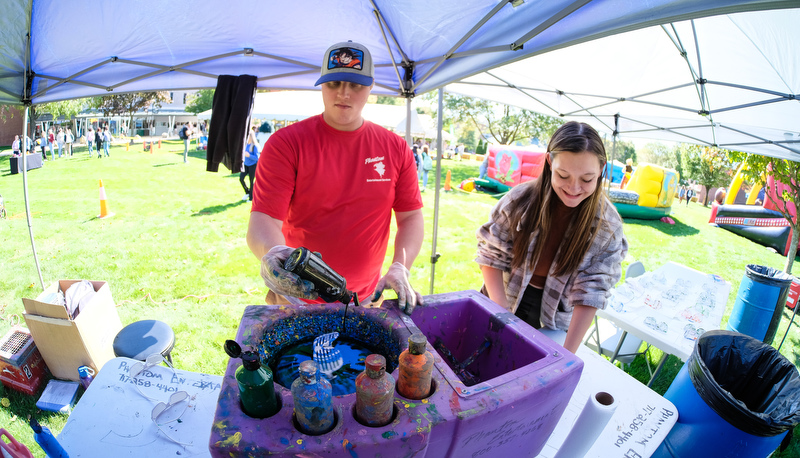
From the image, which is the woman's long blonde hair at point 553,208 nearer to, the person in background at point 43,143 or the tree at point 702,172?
the tree at point 702,172

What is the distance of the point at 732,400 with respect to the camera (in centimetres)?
148

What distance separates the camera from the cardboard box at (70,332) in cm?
244

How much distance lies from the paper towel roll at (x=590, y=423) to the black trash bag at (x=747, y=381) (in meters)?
0.83

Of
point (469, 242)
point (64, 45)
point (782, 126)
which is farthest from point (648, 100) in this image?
point (64, 45)

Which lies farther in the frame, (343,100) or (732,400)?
(343,100)

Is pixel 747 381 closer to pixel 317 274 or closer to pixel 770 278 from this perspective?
pixel 770 278

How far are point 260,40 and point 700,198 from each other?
19.8 metres

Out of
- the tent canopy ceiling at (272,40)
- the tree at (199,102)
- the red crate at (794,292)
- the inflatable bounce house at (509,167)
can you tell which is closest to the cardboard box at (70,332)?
the tent canopy ceiling at (272,40)

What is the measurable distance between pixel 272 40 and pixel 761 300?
425 cm

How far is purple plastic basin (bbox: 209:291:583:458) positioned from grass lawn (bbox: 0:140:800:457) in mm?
2235

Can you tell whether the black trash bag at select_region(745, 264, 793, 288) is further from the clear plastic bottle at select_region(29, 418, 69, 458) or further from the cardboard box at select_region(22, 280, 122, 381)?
the cardboard box at select_region(22, 280, 122, 381)

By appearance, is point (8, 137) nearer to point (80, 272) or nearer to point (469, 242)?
point (80, 272)

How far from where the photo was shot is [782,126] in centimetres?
318

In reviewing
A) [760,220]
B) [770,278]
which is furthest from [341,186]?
[760,220]
